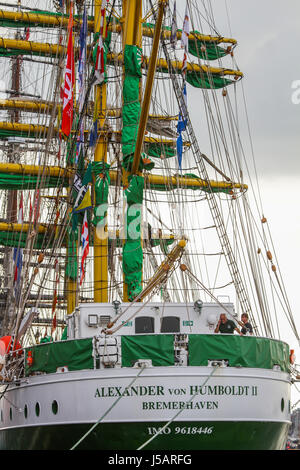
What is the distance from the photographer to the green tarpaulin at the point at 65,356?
2622cm

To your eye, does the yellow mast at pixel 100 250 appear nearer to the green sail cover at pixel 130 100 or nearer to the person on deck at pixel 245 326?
the green sail cover at pixel 130 100

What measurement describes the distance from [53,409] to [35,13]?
31.6 metres

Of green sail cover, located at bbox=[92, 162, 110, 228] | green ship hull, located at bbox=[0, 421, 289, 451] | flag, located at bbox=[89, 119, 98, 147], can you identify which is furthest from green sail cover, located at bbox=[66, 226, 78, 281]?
green ship hull, located at bbox=[0, 421, 289, 451]

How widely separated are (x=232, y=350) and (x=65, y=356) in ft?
14.2

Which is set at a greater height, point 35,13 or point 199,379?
point 35,13

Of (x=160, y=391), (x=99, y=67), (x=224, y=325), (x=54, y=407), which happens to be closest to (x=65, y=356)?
(x=54, y=407)

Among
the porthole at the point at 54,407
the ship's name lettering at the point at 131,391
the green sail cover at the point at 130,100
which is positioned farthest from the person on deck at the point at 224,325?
the green sail cover at the point at 130,100

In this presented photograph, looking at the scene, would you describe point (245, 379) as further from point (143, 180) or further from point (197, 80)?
point (197, 80)

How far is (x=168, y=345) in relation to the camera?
25781 mm

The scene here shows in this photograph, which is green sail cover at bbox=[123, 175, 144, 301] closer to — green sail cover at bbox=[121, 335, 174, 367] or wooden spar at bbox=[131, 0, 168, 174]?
wooden spar at bbox=[131, 0, 168, 174]

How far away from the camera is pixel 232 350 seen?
85.7 feet

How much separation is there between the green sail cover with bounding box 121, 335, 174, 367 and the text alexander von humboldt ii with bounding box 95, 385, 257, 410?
2.79 feet

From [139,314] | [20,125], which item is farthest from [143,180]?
[20,125]

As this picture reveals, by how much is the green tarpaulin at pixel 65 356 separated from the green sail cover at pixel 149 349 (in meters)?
0.94
